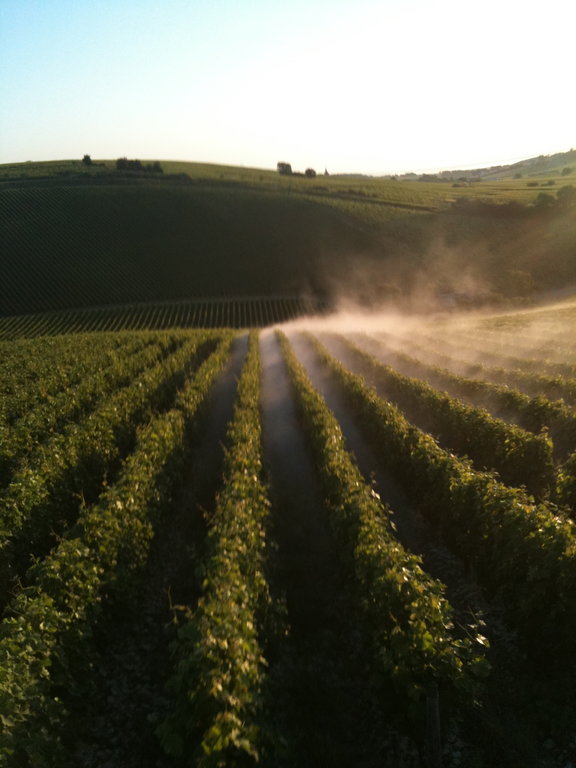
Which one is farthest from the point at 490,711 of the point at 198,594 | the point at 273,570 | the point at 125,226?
the point at 125,226

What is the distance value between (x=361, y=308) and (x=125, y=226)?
48940mm

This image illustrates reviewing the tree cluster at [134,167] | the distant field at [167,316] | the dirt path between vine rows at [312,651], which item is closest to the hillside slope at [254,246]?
the distant field at [167,316]

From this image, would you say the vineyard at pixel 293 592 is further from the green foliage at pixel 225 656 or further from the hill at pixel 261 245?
the hill at pixel 261 245

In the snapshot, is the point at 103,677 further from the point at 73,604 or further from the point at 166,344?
the point at 166,344

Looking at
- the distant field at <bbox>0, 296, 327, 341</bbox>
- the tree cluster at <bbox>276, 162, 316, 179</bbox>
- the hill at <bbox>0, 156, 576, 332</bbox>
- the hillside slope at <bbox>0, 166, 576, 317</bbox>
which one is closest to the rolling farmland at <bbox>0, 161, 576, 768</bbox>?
the distant field at <bbox>0, 296, 327, 341</bbox>

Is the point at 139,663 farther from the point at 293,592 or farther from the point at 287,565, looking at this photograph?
the point at 287,565

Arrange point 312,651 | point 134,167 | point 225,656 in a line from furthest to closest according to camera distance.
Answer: point 134,167, point 312,651, point 225,656

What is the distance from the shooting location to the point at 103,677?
30.4ft

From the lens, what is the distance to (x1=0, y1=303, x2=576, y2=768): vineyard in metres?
7.34

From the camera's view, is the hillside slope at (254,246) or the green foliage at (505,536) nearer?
the green foliage at (505,536)

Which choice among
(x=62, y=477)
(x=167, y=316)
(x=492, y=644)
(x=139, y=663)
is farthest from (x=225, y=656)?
(x=167, y=316)

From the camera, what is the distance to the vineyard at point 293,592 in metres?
7.34

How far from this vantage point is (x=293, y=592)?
441 inches

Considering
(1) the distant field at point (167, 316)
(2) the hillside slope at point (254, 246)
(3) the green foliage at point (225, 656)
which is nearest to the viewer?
(3) the green foliage at point (225, 656)
